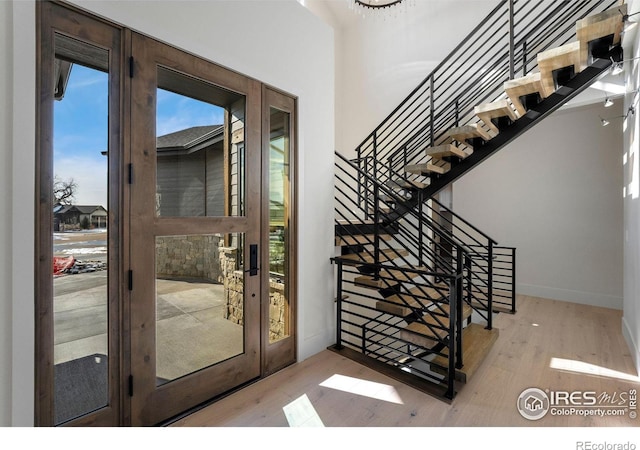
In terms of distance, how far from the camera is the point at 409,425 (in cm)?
192

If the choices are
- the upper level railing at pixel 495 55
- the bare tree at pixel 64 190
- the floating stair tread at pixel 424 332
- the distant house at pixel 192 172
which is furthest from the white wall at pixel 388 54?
the bare tree at pixel 64 190

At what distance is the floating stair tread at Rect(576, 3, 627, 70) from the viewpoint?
222cm

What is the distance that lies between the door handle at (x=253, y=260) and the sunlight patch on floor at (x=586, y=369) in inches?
108

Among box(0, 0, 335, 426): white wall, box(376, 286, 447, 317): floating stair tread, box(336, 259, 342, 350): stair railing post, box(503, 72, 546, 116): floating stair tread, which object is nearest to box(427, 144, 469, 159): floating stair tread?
box(503, 72, 546, 116): floating stair tread

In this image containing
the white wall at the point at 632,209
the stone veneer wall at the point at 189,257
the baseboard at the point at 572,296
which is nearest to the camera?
the stone veneer wall at the point at 189,257

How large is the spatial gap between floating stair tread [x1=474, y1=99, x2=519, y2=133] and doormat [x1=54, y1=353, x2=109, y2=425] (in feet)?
12.0

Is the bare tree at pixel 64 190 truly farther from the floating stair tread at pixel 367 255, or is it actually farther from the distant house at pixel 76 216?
the floating stair tread at pixel 367 255

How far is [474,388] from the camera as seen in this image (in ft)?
7.63

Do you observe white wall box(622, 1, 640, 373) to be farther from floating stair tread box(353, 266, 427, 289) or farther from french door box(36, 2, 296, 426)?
french door box(36, 2, 296, 426)

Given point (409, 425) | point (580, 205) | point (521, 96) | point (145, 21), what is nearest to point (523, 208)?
point (580, 205)

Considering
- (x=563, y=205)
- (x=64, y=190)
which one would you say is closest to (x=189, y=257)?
(x=64, y=190)

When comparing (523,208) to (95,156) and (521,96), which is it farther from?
(95,156)

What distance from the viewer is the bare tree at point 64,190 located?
154cm
